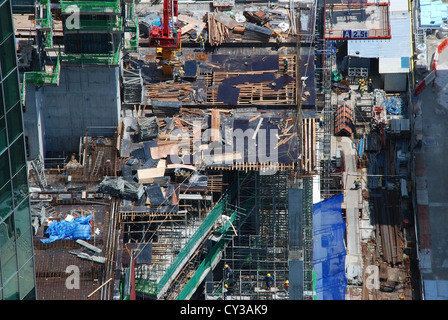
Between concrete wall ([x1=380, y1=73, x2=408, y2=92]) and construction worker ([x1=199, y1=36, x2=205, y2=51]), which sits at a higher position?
construction worker ([x1=199, y1=36, x2=205, y2=51])

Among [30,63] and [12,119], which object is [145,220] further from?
[12,119]

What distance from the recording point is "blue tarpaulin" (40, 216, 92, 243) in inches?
3334

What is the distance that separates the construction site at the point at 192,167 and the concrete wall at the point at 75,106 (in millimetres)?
119

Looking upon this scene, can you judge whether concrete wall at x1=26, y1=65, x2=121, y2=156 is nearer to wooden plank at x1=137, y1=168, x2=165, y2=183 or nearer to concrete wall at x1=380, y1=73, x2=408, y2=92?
wooden plank at x1=137, y1=168, x2=165, y2=183

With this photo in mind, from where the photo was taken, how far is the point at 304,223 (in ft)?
311

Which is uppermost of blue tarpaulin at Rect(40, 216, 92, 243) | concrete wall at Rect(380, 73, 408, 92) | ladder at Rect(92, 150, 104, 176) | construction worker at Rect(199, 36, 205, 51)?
construction worker at Rect(199, 36, 205, 51)

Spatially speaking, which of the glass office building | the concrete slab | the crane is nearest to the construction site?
the crane

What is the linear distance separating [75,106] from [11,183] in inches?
1749

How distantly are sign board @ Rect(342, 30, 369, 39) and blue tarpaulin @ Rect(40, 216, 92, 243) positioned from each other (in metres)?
42.4

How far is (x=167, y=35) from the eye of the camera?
9556 centimetres

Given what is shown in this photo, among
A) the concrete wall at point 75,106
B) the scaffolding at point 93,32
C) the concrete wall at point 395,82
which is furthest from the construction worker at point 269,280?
the concrete wall at point 395,82

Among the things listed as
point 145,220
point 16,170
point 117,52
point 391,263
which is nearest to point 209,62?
point 117,52

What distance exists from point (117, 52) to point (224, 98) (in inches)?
431

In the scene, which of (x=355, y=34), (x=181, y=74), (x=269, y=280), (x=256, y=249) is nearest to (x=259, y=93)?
(x=181, y=74)
